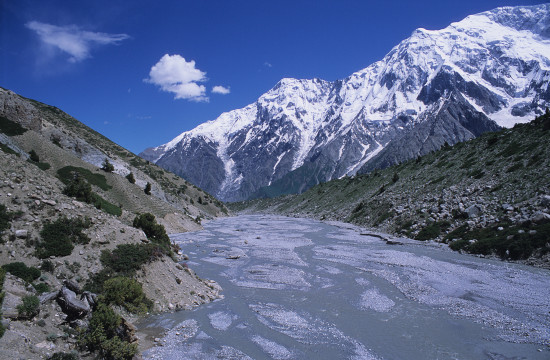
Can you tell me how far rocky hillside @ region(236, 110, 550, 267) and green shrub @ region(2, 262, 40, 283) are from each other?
107 feet

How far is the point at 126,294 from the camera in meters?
16.6

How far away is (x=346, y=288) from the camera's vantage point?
73.6 ft

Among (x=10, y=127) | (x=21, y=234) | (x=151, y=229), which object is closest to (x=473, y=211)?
(x=151, y=229)

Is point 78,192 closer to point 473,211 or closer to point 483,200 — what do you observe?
point 473,211

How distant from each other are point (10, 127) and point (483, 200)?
6114 cm

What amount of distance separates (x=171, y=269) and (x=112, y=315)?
24.0 feet

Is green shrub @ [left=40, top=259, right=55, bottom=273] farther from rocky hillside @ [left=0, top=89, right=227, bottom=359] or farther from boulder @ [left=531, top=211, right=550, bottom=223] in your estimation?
boulder @ [left=531, top=211, right=550, bottom=223]

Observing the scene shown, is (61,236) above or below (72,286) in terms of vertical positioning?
above

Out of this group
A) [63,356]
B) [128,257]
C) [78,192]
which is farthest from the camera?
[78,192]

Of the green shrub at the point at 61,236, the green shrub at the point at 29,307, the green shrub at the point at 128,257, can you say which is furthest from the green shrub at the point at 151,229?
the green shrub at the point at 29,307

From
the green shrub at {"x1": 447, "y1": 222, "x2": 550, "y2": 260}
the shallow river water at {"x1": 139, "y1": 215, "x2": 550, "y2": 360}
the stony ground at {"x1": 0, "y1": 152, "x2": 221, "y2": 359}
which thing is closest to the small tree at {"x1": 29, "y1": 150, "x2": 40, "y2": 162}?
the stony ground at {"x1": 0, "y1": 152, "x2": 221, "y2": 359}

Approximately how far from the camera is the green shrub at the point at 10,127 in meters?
43.9

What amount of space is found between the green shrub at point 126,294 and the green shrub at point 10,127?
3963cm

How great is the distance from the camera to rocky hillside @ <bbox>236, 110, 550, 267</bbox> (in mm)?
29531
